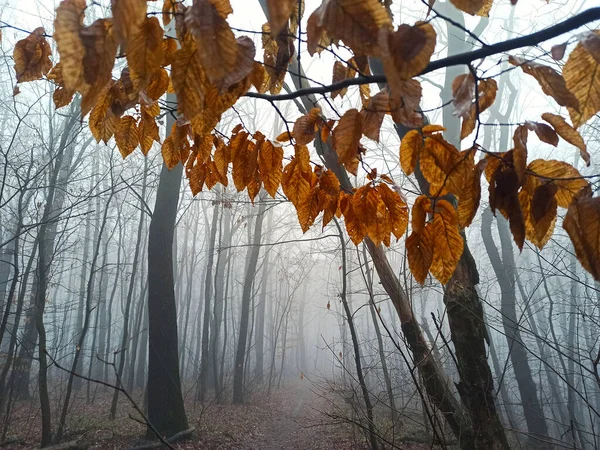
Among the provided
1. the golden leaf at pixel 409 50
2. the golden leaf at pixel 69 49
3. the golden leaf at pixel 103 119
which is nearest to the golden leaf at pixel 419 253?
the golden leaf at pixel 409 50

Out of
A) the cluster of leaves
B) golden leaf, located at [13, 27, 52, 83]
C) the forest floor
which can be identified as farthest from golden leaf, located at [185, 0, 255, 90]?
the forest floor

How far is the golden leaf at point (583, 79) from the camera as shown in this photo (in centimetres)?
73

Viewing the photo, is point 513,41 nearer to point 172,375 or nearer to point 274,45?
point 274,45

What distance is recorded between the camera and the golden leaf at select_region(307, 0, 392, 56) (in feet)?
1.82

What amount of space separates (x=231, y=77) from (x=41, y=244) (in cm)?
644

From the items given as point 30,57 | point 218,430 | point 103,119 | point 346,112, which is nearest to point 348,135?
point 346,112

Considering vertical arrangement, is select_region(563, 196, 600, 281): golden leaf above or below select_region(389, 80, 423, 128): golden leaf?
below

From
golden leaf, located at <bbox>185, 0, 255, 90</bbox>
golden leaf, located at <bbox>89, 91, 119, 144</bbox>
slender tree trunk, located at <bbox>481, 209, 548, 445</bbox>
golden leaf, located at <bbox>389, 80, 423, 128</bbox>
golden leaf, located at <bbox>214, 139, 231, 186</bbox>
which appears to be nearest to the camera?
golden leaf, located at <bbox>185, 0, 255, 90</bbox>

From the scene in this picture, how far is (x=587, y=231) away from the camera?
2.11ft

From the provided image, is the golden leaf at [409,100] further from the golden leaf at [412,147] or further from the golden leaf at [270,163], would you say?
the golden leaf at [270,163]

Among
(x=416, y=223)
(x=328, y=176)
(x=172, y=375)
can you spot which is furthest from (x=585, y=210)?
(x=172, y=375)

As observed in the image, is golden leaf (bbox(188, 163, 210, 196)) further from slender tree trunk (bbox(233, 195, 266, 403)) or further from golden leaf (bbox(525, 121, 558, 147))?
slender tree trunk (bbox(233, 195, 266, 403))

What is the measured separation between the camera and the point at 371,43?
0.56 meters

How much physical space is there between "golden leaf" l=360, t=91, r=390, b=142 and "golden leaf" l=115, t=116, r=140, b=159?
0.82m
